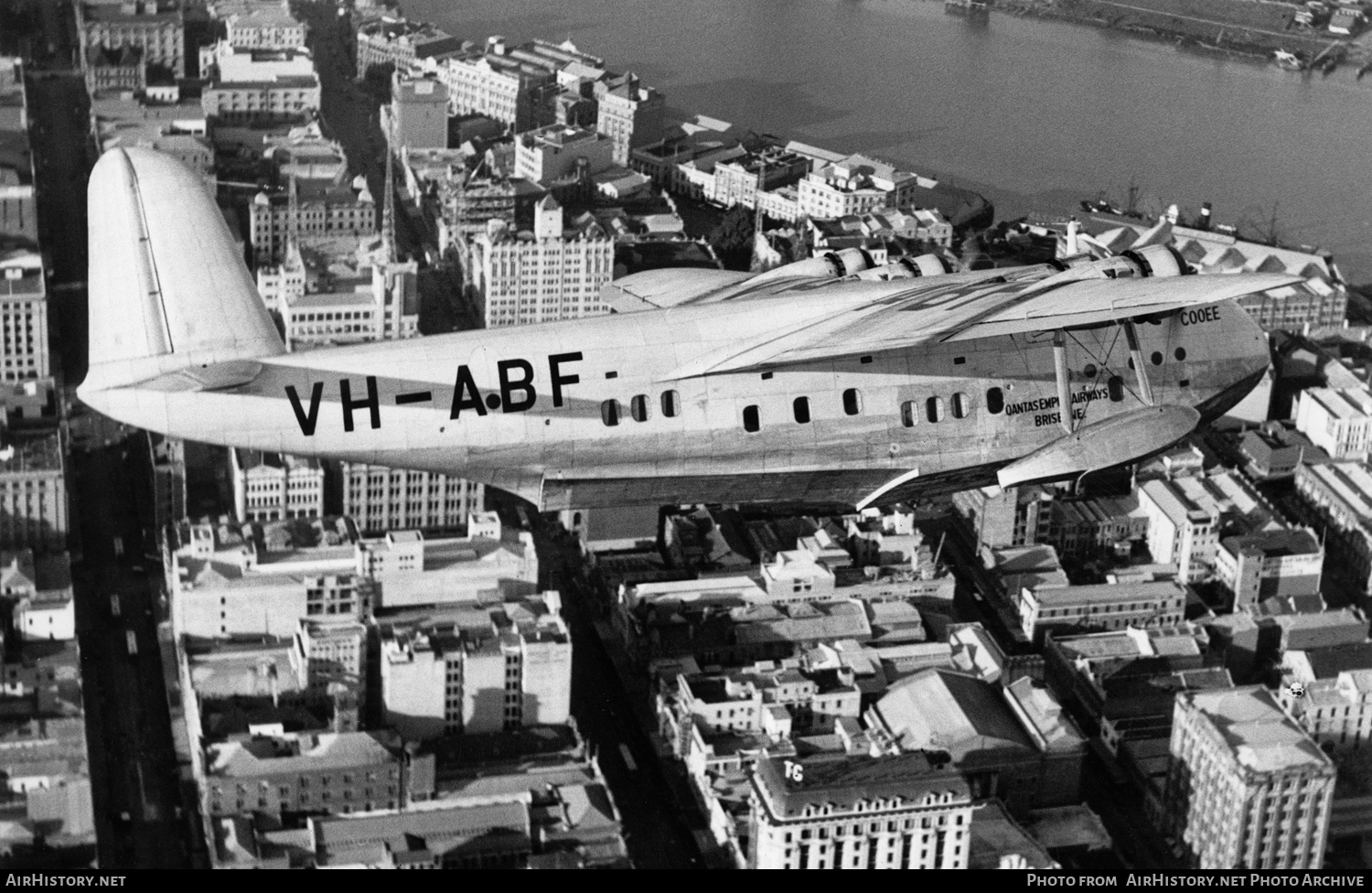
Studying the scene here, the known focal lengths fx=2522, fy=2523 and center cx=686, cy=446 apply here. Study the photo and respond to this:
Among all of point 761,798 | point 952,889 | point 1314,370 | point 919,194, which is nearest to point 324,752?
point 761,798

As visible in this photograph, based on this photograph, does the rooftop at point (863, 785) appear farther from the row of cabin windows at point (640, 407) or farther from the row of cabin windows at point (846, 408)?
the row of cabin windows at point (640, 407)

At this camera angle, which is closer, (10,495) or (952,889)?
(952,889)

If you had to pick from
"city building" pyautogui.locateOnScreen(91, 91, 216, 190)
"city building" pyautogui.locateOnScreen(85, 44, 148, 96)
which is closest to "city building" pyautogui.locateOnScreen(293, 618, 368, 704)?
"city building" pyautogui.locateOnScreen(91, 91, 216, 190)

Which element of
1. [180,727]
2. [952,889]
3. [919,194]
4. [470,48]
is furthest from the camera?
[470,48]

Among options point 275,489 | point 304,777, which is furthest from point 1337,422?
point 304,777

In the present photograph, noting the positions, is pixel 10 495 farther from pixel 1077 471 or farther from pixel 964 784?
pixel 1077 471

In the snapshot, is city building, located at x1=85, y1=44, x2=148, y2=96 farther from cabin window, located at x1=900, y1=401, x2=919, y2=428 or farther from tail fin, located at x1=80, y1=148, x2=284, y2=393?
cabin window, located at x1=900, y1=401, x2=919, y2=428

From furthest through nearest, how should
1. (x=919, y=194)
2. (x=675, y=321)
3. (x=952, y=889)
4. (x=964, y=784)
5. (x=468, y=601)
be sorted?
1. (x=919, y=194)
2. (x=468, y=601)
3. (x=964, y=784)
4. (x=675, y=321)
5. (x=952, y=889)

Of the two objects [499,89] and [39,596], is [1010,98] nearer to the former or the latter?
[499,89]
